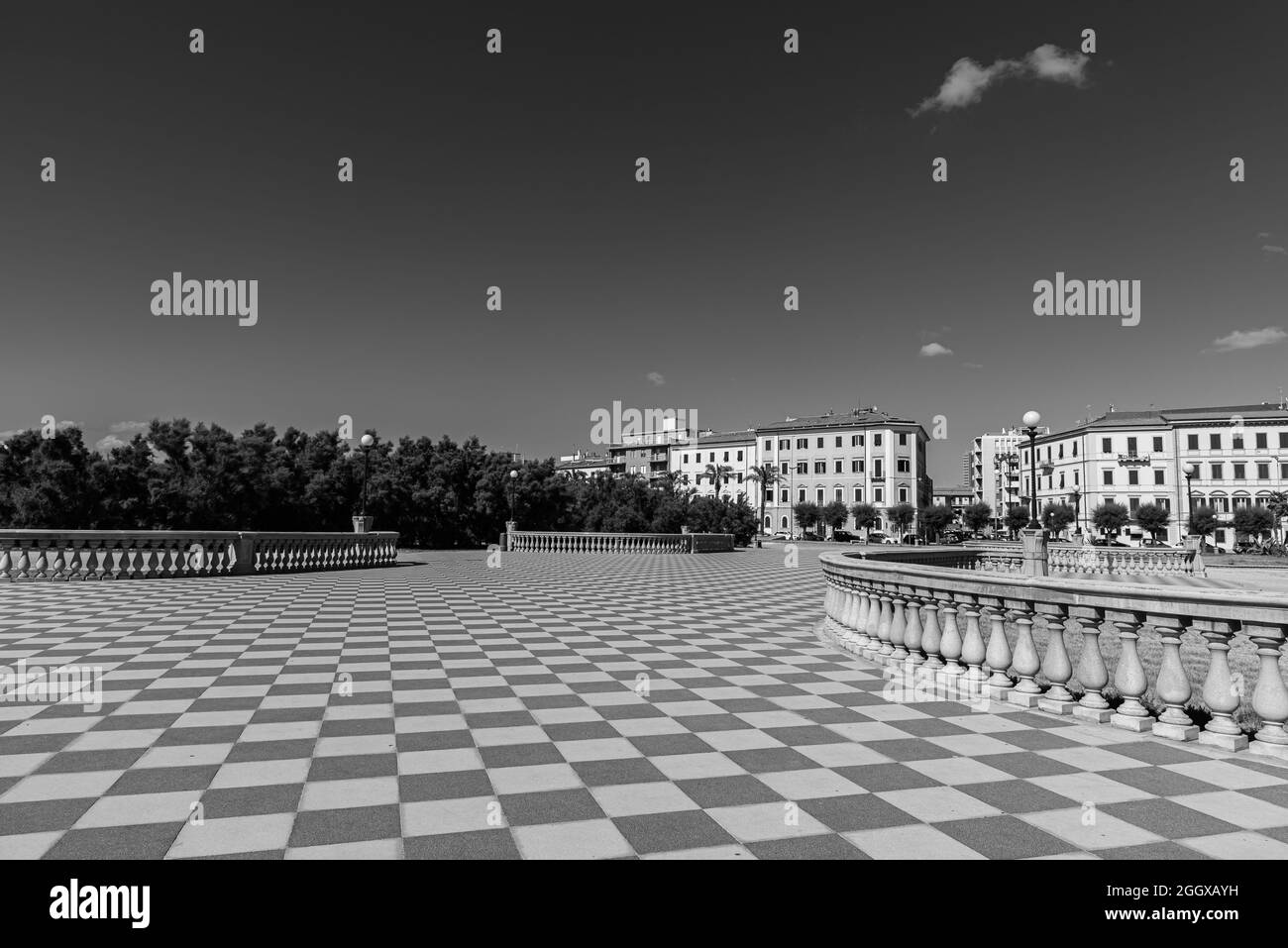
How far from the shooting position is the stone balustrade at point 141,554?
678 inches

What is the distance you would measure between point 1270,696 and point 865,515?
8951cm

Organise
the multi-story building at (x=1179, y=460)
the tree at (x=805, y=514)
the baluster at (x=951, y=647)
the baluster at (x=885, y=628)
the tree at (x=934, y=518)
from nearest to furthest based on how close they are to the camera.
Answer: the baluster at (x=951, y=647)
the baluster at (x=885, y=628)
the multi-story building at (x=1179, y=460)
the tree at (x=934, y=518)
the tree at (x=805, y=514)

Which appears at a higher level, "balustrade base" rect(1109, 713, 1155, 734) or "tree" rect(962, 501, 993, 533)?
"balustrade base" rect(1109, 713, 1155, 734)

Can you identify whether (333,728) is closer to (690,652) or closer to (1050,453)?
(690,652)

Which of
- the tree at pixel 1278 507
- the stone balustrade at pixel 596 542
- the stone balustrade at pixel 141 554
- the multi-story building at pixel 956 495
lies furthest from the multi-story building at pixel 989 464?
the stone balustrade at pixel 141 554

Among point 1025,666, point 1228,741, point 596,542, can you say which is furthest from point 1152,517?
point 1228,741

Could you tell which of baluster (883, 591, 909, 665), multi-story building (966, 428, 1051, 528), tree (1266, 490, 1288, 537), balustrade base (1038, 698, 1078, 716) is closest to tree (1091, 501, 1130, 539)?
tree (1266, 490, 1288, 537)

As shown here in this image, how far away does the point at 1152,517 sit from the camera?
248 ft

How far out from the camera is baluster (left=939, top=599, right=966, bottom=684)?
23.4 ft

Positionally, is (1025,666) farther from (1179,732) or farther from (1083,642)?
(1179,732)

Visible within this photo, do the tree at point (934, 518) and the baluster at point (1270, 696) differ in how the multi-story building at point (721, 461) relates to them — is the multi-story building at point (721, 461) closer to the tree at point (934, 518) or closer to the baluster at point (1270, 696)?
the tree at point (934, 518)

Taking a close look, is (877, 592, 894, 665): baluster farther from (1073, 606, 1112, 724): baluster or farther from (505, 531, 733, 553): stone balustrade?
(505, 531, 733, 553): stone balustrade

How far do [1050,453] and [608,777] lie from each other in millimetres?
106333

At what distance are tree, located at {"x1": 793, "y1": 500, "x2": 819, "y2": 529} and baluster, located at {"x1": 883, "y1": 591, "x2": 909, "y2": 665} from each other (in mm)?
85918
